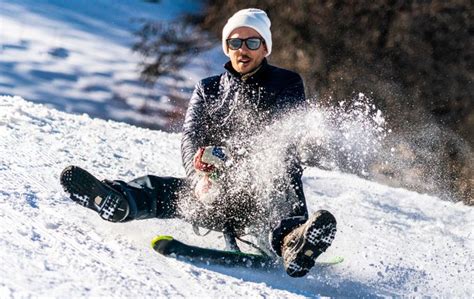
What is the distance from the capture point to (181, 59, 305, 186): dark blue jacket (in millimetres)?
2799

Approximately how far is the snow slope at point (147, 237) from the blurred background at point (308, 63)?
2598 millimetres

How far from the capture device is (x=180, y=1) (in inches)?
399

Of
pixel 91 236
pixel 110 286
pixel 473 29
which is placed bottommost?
pixel 110 286

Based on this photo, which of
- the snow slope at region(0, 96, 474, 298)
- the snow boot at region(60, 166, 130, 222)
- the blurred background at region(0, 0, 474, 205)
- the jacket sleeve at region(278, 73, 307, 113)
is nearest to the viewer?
the snow slope at region(0, 96, 474, 298)

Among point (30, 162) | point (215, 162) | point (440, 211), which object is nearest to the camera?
point (215, 162)

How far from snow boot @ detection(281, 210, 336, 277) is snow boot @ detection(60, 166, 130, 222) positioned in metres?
0.59

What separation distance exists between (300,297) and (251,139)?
31.2 inches

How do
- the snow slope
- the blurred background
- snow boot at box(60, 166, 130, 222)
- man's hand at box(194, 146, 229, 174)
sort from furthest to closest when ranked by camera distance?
the blurred background
man's hand at box(194, 146, 229, 174)
snow boot at box(60, 166, 130, 222)
the snow slope

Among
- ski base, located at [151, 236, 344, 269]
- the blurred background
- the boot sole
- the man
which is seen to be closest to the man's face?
the man

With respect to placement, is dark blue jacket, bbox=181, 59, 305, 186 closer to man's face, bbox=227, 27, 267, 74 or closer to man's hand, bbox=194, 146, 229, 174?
man's face, bbox=227, 27, 267, 74

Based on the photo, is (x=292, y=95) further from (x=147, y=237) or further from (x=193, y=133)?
(x=147, y=237)

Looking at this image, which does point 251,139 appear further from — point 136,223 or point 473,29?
point 473,29

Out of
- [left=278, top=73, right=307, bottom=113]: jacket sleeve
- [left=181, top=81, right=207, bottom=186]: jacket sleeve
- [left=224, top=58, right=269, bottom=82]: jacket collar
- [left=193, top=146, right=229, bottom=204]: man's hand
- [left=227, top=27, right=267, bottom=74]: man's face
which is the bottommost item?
[left=193, top=146, right=229, bottom=204]: man's hand

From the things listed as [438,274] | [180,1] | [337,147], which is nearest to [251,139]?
[438,274]
